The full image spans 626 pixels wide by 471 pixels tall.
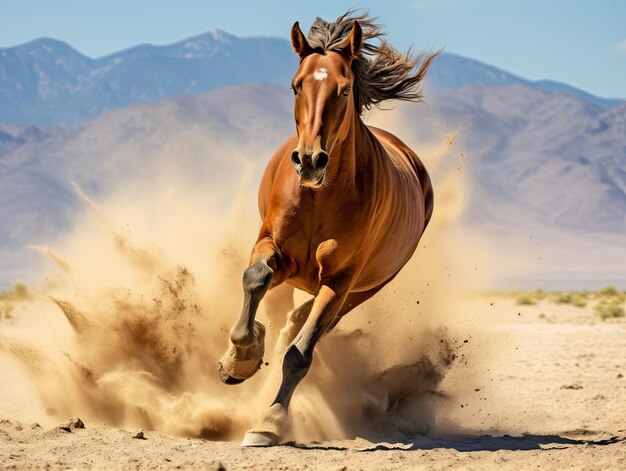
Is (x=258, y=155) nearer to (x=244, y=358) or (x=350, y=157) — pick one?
(x=350, y=157)

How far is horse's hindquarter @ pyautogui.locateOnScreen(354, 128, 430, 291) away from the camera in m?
6.64

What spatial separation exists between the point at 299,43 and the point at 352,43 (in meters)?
0.34

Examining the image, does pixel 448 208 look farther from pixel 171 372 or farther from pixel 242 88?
pixel 242 88

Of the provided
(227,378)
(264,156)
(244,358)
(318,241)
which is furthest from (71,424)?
(264,156)

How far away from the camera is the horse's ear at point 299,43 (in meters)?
6.04

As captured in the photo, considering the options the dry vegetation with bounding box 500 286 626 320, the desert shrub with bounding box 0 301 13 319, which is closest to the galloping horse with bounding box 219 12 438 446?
the desert shrub with bounding box 0 301 13 319

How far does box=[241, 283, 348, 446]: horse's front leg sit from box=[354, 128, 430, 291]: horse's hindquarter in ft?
2.76

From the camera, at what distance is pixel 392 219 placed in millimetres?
6930

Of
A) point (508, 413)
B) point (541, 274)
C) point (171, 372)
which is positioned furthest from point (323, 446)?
point (541, 274)

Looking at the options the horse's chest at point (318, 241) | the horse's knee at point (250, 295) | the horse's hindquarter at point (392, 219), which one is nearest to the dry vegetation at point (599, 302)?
the horse's hindquarter at point (392, 219)

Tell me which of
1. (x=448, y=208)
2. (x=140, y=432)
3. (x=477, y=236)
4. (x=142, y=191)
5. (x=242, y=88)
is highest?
(x=242, y=88)

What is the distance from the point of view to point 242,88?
435ft

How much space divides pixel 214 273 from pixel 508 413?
9.59ft

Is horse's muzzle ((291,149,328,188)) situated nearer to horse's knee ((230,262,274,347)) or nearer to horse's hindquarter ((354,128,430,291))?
horse's knee ((230,262,274,347))
